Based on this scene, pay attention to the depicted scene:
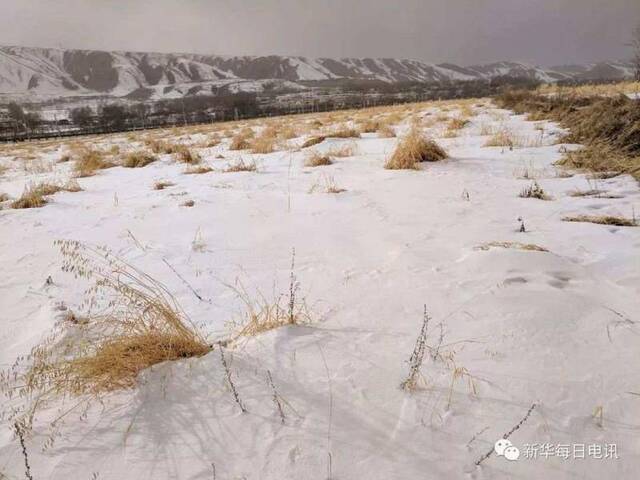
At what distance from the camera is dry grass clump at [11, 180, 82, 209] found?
4734mm

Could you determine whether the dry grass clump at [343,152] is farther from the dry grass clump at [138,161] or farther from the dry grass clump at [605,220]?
the dry grass clump at [605,220]

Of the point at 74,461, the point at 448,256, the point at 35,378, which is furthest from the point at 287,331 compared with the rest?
the point at 448,256

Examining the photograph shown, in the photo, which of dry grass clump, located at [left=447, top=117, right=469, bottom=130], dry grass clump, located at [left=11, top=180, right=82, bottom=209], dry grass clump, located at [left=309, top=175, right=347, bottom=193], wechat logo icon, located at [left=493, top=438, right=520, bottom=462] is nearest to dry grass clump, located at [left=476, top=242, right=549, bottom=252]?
wechat logo icon, located at [left=493, top=438, right=520, bottom=462]

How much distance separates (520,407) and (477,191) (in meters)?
3.11

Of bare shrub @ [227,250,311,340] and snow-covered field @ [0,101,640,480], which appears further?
bare shrub @ [227,250,311,340]

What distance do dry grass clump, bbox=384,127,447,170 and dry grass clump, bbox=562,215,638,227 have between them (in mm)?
2456

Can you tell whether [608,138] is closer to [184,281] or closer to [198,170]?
[184,281]

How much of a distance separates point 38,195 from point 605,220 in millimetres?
6437

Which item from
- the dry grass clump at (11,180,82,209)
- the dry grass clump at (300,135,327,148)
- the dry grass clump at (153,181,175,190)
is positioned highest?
the dry grass clump at (300,135,327,148)

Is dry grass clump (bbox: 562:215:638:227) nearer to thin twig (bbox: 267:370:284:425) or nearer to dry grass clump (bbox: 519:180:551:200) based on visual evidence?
dry grass clump (bbox: 519:180:551:200)

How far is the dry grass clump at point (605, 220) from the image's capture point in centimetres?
279

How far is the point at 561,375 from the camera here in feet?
4.62

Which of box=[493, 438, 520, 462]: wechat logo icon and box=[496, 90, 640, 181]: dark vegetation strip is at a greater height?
box=[496, 90, 640, 181]: dark vegetation strip

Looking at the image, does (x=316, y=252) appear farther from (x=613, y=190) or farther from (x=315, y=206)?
(x=613, y=190)
